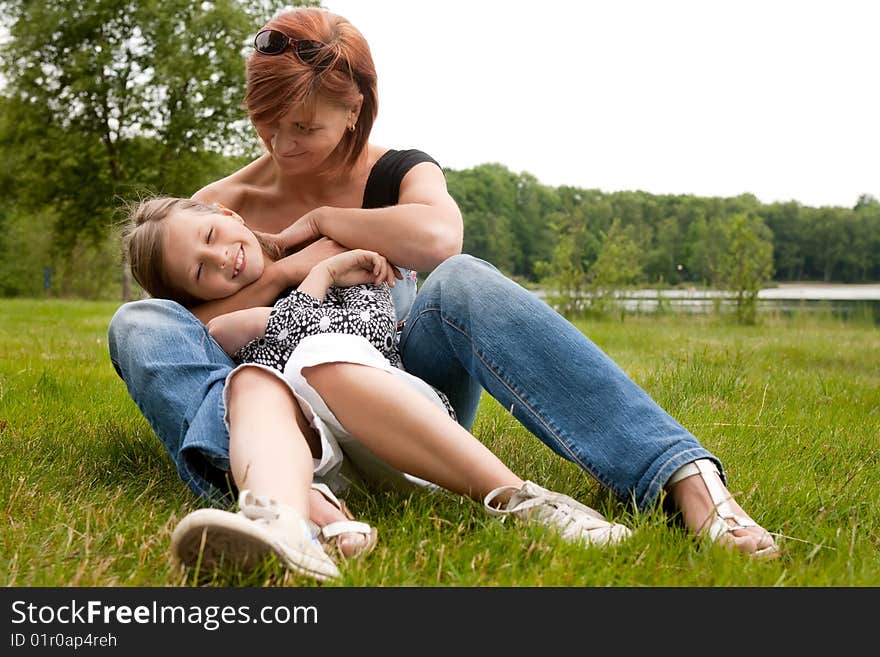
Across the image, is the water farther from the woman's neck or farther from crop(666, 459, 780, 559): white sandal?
crop(666, 459, 780, 559): white sandal

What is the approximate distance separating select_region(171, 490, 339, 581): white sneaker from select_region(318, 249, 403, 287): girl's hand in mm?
824

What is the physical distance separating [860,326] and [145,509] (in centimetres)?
936

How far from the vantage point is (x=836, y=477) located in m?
2.31

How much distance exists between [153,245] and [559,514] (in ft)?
3.85

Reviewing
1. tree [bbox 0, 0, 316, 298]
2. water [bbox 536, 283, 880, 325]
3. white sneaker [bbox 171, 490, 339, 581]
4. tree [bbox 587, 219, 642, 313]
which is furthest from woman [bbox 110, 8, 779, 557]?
tree [bbox 0, 0, 316, 298]

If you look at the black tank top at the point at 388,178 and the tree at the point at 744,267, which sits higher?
the black tank top at the point at 388,178

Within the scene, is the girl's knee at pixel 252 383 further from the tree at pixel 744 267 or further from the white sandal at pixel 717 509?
the tree at pixel 744 267

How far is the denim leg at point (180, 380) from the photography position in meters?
1.72

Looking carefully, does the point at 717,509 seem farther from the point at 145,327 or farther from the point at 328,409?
the point at 145,327

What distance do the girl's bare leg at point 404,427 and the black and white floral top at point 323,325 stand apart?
0.29 meters

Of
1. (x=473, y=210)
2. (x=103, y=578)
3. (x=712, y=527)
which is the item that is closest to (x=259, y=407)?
(x=103, y=578)

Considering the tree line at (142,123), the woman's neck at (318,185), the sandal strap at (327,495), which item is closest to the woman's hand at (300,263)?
the woman's neck at (318,185)

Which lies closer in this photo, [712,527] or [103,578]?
[103,578]
